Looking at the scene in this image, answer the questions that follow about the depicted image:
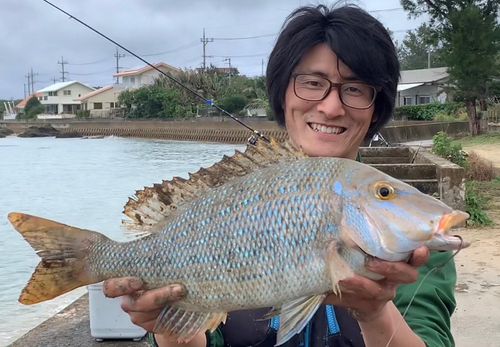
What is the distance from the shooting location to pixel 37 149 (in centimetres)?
4853

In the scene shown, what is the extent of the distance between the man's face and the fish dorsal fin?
300 millimetres

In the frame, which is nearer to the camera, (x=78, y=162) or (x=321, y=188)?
(x=321, y=188)

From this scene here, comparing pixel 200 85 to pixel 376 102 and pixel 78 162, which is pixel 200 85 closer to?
pixel 78 162

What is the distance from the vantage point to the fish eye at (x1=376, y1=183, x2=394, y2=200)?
179 centimetres

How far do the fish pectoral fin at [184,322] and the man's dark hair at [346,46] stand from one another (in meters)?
1.14

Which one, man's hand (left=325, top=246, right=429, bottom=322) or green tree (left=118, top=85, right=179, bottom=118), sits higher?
green tree (left=118, top=85, right=179, bottom=118)

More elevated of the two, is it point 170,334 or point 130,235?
point 130,235

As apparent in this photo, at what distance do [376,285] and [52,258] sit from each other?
3.71 feet

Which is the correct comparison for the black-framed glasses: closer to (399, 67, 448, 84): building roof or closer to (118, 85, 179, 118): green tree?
(399, 67, 448, 84): building roof

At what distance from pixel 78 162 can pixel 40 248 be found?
3562 cm

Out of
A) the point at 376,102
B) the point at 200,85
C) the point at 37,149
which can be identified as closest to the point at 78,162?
the point at 37,149

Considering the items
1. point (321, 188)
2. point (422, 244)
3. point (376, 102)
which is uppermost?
point (376, 102)

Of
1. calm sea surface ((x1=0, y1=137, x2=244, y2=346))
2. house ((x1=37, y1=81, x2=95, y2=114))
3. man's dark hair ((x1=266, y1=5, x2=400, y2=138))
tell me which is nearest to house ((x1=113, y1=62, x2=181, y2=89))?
house ((x1=37, y1=81, x2=95, y2=114))

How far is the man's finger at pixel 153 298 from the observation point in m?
1.91
